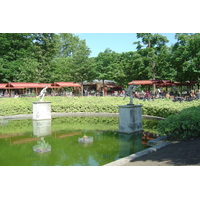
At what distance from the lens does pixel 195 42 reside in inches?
1014

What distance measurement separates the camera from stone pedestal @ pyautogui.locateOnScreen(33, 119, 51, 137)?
1065cm

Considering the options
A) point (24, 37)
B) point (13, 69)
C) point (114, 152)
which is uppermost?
point (24, 37)

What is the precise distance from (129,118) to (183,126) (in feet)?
10.7

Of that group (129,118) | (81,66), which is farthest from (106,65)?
(129,118)

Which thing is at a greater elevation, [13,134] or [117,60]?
[117,60]

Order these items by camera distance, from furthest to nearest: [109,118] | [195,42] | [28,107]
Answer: [195,42] < [28,107] < [109,118]

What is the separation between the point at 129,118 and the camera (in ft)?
33.5

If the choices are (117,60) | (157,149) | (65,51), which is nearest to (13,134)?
(157,149)

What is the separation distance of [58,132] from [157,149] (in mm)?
5540

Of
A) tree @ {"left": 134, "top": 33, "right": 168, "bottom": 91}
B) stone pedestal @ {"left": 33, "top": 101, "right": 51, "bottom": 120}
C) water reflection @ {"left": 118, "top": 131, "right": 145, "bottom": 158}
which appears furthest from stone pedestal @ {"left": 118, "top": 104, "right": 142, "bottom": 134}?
tree @ {"left": 134, "top": 33, "right": 168, "bottom": 91}

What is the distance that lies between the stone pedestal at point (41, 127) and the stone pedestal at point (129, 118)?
11.5 feet

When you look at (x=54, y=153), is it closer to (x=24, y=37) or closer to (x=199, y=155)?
(x=199, y=155)

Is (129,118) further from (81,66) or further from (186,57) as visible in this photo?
(81,66)

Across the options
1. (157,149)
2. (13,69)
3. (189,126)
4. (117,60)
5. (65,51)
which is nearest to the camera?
(157,149)
